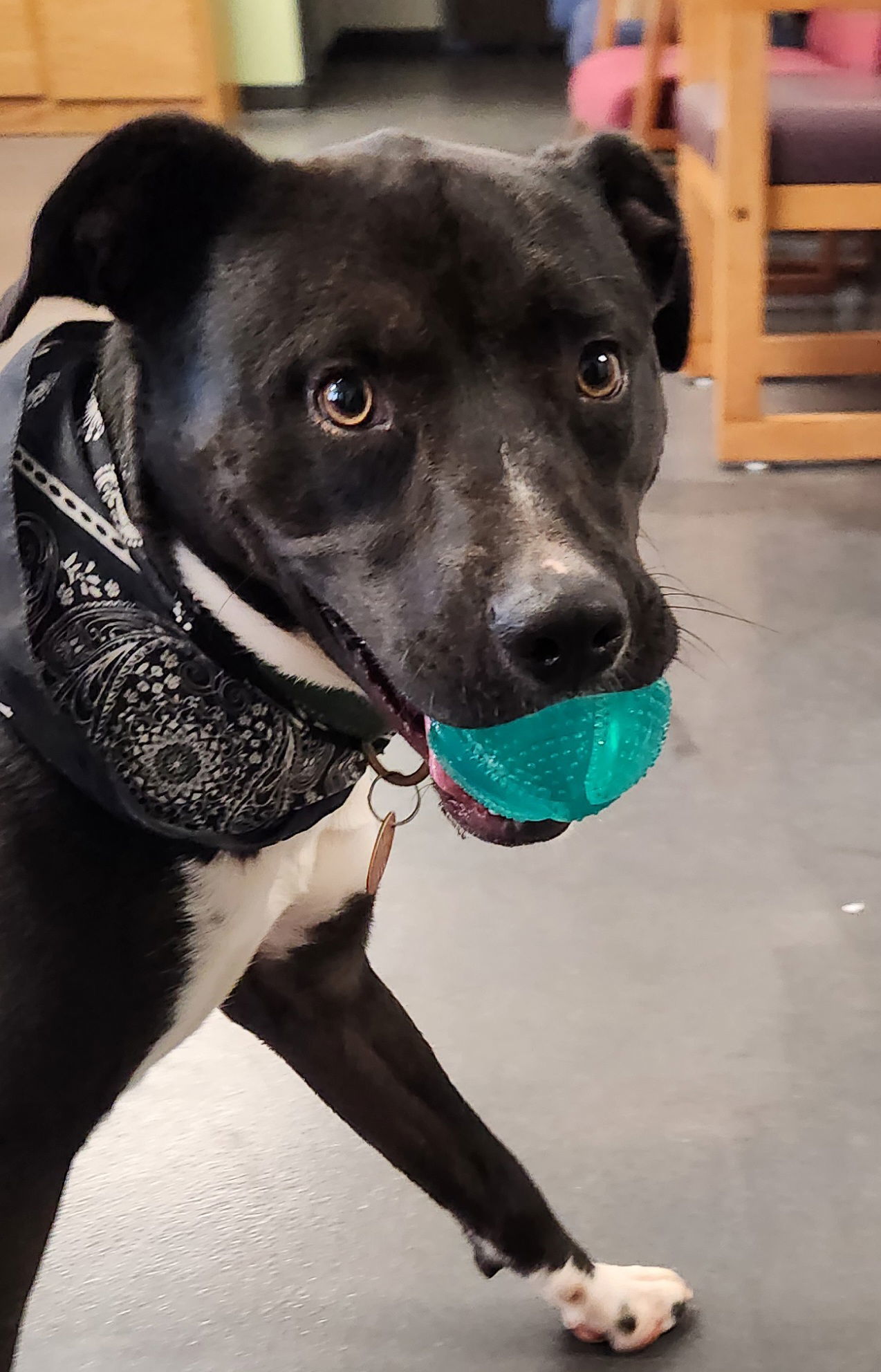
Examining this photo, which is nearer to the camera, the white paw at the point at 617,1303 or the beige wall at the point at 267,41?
the white paw at the point at 617,1303

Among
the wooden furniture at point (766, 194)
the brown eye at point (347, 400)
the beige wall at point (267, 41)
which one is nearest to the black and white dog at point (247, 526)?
the brown eye at point (347, 400)

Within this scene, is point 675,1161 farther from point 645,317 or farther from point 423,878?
point 645,317

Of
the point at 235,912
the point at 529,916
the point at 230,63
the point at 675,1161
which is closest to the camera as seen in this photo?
the point at 235,912

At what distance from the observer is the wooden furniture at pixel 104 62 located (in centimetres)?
539

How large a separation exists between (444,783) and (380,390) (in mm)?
252

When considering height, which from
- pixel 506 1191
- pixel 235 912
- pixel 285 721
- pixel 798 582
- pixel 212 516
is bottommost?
pixel 798 582

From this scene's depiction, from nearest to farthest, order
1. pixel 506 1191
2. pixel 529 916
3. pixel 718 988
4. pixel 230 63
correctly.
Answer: pixel 506 1191, pixel 718 988, pixel 529 916, pixel 230 63

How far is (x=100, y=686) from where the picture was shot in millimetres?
815

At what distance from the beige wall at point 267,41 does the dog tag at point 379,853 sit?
5.50 m

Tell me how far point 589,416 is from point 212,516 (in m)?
0.24

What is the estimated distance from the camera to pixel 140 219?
2.70 ft

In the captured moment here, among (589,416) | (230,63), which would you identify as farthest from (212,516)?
(230,63)

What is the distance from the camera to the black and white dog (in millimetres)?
779

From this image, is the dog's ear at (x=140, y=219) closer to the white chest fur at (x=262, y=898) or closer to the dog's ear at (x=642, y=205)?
the dog's ear at (x=642, y=205)
